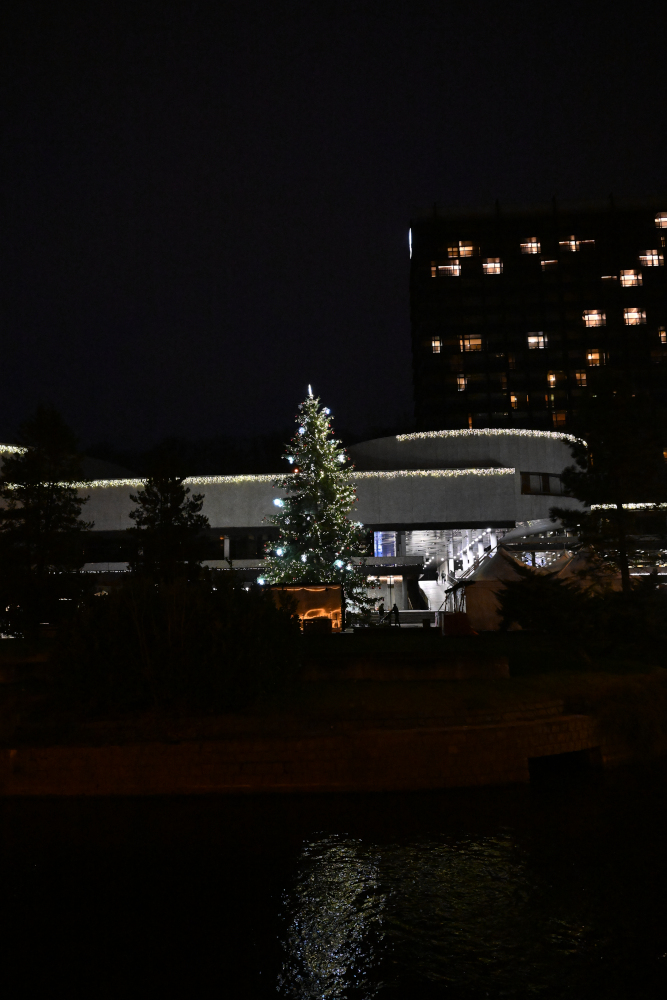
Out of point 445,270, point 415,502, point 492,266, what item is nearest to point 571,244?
point 492,266

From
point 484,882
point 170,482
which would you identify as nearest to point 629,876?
point 484,882

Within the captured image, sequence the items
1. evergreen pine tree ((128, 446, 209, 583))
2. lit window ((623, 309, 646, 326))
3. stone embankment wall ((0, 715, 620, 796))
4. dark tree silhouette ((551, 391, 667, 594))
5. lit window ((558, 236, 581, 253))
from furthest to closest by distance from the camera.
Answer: lit window ((558, 236, 581, 253)) → lit window ((623, 309, 646, 326)) → evergreen pine tree ((128, 446, 209, 583)) → dark tree silhouette ((551, 391, 667, 594)) → stone embankment wall ((0, 715, 620, 796))

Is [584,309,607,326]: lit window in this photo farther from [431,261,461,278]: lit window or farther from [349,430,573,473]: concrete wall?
[349,430,573,473]: concrete wall

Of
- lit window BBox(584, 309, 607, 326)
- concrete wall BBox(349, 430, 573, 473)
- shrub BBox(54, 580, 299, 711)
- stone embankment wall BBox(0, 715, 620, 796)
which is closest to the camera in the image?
stone embankment wall BBox(0, 715, 620, 796)

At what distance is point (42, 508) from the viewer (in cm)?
2991

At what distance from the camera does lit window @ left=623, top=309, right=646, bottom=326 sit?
85875mm

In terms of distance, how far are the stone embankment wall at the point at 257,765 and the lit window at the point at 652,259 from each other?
87.5 metres

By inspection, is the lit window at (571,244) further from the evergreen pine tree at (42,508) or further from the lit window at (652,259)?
the evergreen pine tree at (42,508)

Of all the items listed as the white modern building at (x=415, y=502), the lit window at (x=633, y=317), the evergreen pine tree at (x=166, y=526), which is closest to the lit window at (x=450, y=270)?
the lit window at (x=633, y=317)

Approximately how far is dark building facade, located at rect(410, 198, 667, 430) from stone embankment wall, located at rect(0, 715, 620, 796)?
72.2 m

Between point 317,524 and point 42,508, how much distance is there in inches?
429

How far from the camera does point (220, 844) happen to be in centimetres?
1052

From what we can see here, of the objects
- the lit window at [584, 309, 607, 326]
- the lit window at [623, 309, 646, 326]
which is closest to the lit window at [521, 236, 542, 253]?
the lit window at [584, 309, 607, 326]

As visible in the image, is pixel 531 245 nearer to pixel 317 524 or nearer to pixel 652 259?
pixel 652 259
